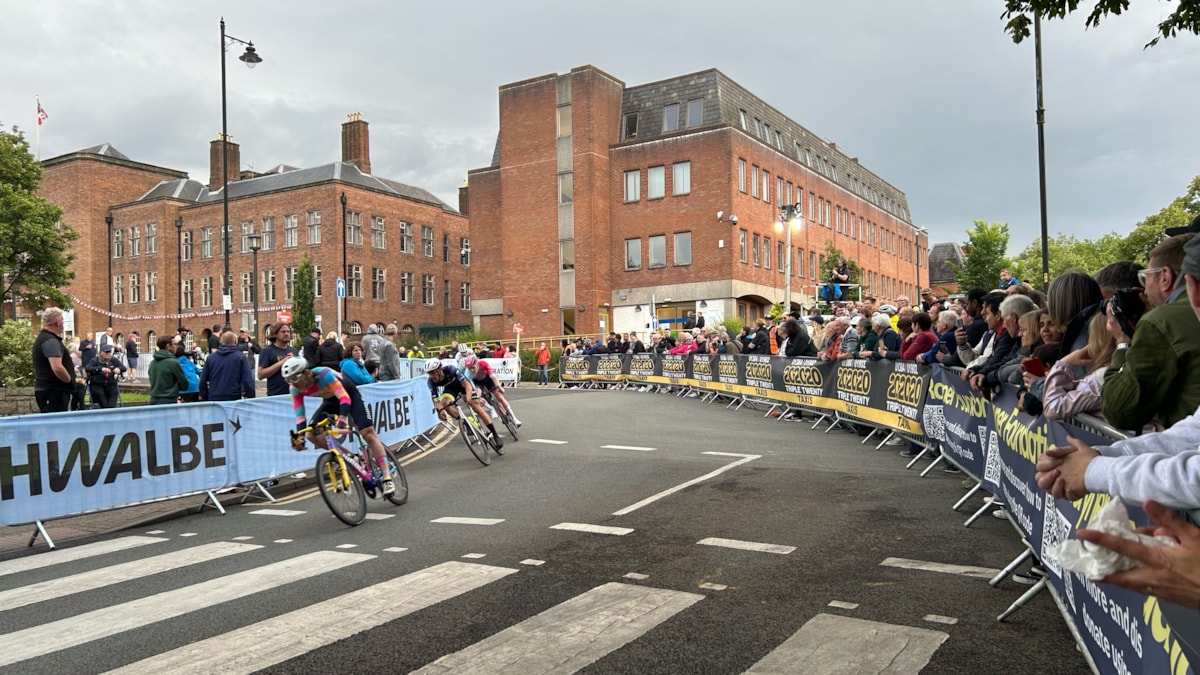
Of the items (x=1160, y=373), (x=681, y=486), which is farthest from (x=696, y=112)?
(x=1160, y=373)

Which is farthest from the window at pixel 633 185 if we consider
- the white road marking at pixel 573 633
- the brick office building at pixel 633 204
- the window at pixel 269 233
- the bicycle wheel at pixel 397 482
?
the white road marking at pixel 573 633

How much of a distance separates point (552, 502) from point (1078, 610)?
19.5ft

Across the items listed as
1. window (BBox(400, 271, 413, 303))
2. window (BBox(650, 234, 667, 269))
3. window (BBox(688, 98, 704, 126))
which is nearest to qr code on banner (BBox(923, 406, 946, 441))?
window (BBox(650, 234, 667, 269))

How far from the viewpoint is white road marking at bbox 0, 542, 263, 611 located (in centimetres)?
651

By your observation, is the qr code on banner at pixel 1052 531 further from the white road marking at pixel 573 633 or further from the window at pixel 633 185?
the window at pixel 633 185

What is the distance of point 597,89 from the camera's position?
5084 centimetres

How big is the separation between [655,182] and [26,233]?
104 ft

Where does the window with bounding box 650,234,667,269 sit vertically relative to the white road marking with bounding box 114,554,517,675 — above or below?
above

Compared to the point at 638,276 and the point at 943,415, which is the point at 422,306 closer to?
the point at 638,276

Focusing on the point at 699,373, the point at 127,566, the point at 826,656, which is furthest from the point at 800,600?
the point at 699,373

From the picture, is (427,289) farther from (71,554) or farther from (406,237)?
(71,554)

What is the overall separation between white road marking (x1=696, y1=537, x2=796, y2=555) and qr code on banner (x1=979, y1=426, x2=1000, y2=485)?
1738 millimetres

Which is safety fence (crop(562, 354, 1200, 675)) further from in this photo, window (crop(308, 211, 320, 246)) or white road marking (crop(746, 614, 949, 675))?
window (crop(308, 211, 320, 246))

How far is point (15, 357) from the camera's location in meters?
23.2
